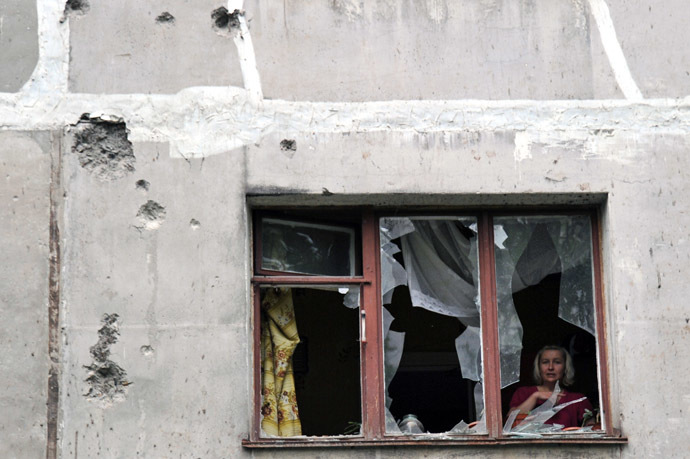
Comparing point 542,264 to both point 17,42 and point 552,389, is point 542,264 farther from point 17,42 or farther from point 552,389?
point 17,42

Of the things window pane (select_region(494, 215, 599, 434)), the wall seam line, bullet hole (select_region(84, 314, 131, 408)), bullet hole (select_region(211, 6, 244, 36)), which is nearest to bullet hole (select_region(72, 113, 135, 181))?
bullet hole (select_region(211, 6, 244, 36))

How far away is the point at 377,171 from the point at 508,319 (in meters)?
1.25

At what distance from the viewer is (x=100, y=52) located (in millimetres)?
6977

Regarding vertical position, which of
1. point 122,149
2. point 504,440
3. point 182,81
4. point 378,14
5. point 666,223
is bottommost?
point 504,440

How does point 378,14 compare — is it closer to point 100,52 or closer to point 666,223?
point 100,52

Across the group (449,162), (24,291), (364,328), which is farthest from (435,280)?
(24,291)

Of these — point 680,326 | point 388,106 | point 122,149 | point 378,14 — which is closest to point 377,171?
point 388,106

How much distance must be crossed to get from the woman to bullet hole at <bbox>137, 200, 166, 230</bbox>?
8.22 ft

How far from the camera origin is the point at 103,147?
22.5ft

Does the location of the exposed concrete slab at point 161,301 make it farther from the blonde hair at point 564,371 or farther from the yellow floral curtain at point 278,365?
the blonde hair at point 564,371

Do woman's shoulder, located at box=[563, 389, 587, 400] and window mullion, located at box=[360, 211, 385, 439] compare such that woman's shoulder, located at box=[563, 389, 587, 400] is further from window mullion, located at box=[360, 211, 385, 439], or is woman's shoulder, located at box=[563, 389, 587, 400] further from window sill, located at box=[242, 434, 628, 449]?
window mullion, located at box=[360, 211, 385, 439]

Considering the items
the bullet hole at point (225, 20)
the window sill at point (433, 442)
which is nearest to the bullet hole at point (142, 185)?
the bullet hole at point (225, 20)

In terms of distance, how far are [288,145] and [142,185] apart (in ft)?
3.02

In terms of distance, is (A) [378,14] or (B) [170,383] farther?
(A) [378,14]
